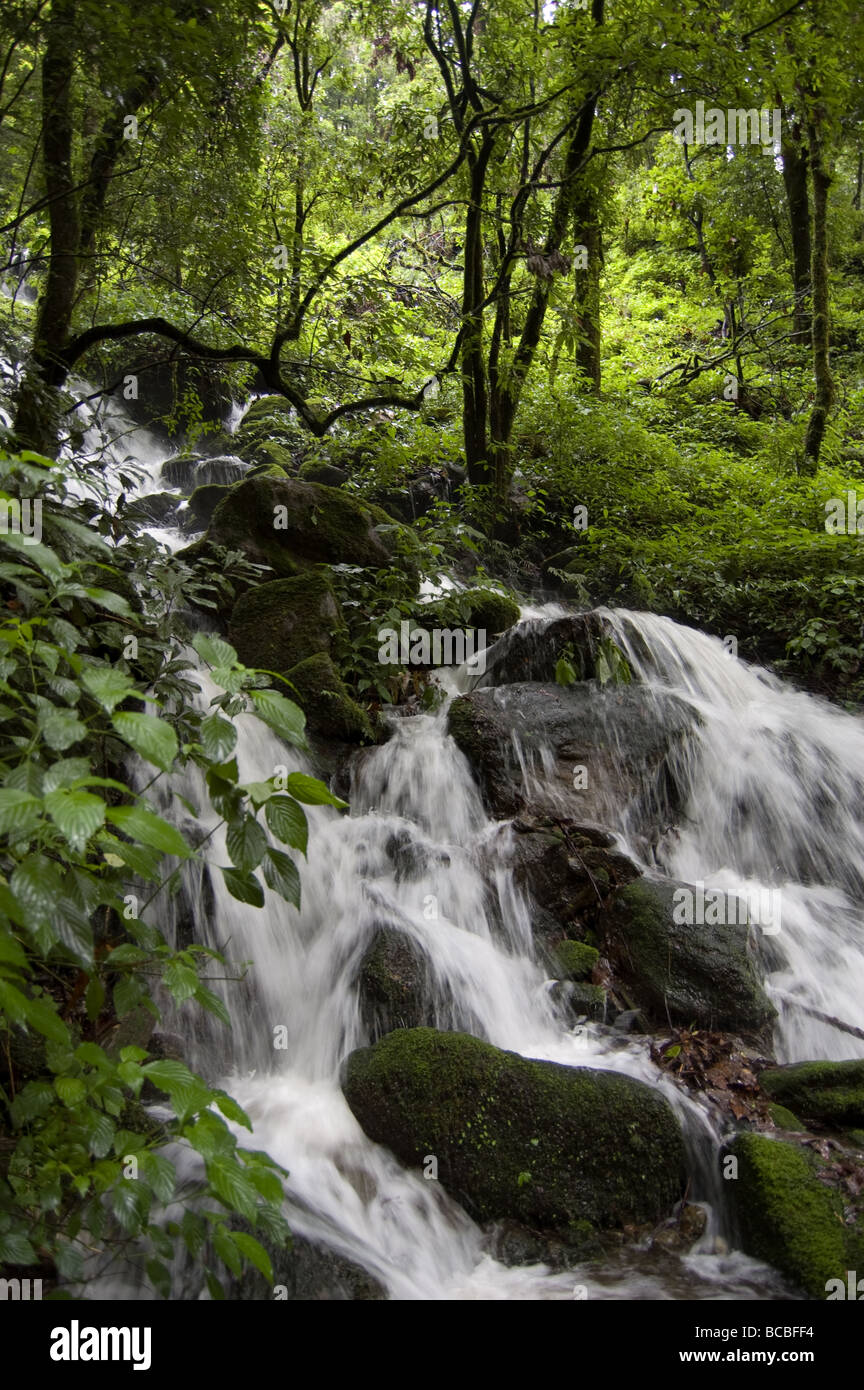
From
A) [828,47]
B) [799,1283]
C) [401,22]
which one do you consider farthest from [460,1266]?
[401,22]

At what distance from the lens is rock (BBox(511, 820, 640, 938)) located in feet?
16.9

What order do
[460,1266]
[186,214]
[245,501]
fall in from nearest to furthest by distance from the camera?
[460,1266] → [186,214] → [245,501]

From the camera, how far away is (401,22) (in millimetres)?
9188

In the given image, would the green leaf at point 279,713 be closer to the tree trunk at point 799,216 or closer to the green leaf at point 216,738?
the green leaf at point 216,738

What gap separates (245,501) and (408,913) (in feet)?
14.7

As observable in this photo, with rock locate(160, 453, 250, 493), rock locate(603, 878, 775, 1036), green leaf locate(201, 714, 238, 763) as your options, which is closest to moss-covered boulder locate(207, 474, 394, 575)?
rock locate(603, 878, 775, 1036)

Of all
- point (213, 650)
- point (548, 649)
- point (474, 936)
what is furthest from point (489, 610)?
point (213, 650)

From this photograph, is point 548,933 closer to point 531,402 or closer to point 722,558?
point 722,558

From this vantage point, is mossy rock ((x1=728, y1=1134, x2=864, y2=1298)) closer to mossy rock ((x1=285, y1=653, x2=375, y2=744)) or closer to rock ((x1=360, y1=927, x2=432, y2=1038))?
rock ((x1=360, y1=927, x2=432, y2=1038))

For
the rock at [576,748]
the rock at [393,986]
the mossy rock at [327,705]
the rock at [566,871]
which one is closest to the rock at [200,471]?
the mossy rock at [327,705]

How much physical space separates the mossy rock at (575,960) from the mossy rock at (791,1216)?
1.37 m

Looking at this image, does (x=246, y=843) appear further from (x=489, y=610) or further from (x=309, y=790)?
(x=489, y=610)

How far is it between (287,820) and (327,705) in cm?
417

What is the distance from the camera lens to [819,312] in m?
10.5
